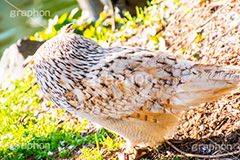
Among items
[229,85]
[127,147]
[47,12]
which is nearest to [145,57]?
[229,85]

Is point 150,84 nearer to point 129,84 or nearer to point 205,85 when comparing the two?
point 129,84

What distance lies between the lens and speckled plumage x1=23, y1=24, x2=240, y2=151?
2.86m

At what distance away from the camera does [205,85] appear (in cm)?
281

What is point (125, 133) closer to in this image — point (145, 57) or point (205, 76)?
point (145, 57)

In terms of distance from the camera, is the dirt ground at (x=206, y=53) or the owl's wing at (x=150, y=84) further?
the dirt ground at (x=206, y=53)

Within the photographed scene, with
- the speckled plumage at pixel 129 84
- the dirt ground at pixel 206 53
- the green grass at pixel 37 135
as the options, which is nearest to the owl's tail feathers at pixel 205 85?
the speckled plumage at pixel 129 84

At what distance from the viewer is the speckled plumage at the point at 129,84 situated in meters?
2.86

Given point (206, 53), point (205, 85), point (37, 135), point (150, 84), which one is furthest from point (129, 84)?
point (37, 135)

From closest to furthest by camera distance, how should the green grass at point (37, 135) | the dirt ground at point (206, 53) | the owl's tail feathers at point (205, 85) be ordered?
the owl's tail feathers at point (205, 85) < the dirt ground at point (206, 53) < the green grass at point (37, 135)

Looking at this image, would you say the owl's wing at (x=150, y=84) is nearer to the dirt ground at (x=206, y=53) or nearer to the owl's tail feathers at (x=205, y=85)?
the owl's tail feathers at (x=205, y=85)

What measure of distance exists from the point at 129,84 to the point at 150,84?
0.22m

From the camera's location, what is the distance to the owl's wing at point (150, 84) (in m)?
2.84

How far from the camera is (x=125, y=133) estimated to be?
319 centimetres

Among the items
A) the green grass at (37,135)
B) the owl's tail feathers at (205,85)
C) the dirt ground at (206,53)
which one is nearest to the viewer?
the owl's tail feathers at (205,85)
